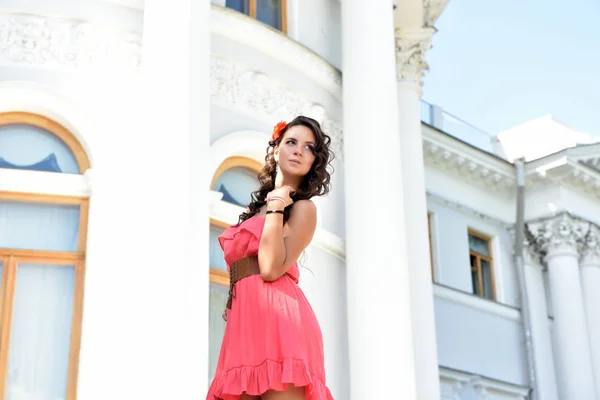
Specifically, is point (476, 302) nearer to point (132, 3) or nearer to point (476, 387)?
point (476, 387)

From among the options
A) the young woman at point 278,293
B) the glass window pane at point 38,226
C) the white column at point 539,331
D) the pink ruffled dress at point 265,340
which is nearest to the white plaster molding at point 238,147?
the glass window pane at point 38,226

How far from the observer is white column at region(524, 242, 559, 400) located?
17984mm

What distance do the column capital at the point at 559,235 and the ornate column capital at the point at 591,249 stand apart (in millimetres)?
135

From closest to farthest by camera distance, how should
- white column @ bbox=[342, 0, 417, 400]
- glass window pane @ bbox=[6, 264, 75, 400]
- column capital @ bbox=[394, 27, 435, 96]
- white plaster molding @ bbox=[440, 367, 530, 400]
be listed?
glass window pane @ bbox=[6, 264, 75, 400] < white column @ bbox=[342, 0, 417, 400] < column capital @ bbox=[394, 27, 435, 96] < white plaster molding @ bbox=[440, 367, 530, 400]

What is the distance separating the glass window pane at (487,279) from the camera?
18141mm

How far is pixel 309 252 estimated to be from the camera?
10266 millimetres

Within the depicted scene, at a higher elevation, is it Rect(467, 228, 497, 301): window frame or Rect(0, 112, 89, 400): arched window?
Rect(467, 228, 497, 301): window frame

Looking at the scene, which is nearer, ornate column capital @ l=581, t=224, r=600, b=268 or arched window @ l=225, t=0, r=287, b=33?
arched window @ l=225, t=0, r=287, b=33

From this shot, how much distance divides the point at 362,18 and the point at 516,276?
8.91 metres

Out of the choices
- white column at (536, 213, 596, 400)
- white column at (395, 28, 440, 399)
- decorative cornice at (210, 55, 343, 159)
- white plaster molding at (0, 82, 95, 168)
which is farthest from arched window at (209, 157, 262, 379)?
white column at (536, 213, 596, 400)

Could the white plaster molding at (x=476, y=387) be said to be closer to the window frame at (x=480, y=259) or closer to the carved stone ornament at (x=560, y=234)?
the window frame at (x=480, y=259)

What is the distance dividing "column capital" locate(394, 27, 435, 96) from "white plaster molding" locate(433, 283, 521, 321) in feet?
14.7

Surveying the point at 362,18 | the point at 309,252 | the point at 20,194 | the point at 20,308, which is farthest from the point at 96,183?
the point at 362,18

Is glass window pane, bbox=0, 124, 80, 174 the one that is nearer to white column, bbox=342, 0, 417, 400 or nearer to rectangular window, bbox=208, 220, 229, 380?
rectangular window, bbox=208, 220, 229, 380
